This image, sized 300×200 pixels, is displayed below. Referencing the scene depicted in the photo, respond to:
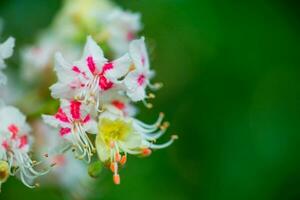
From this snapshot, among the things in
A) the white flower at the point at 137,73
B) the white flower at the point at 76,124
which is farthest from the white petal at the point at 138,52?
the white flower at the point at 76,124

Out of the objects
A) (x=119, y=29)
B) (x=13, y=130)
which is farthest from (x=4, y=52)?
(x=119, y=29)

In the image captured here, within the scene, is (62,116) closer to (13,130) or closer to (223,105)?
(13,130)

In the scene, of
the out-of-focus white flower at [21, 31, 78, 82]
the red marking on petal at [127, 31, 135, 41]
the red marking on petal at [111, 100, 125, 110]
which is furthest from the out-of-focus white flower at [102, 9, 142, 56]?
the red marking on petal at [111, 100, 125, 110]

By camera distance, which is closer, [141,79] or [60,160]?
[141,79]

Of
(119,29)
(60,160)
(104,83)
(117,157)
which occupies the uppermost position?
(119,29)

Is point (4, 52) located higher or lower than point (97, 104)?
higher

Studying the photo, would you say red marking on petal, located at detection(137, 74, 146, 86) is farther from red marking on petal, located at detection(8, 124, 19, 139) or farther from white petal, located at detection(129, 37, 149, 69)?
red marking on petal, located at detection(8, 124, 19, 139)

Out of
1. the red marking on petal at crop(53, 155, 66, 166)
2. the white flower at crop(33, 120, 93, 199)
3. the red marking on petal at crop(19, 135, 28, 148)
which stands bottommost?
the red marking on petal at crop(19, 135, 28, 148)
